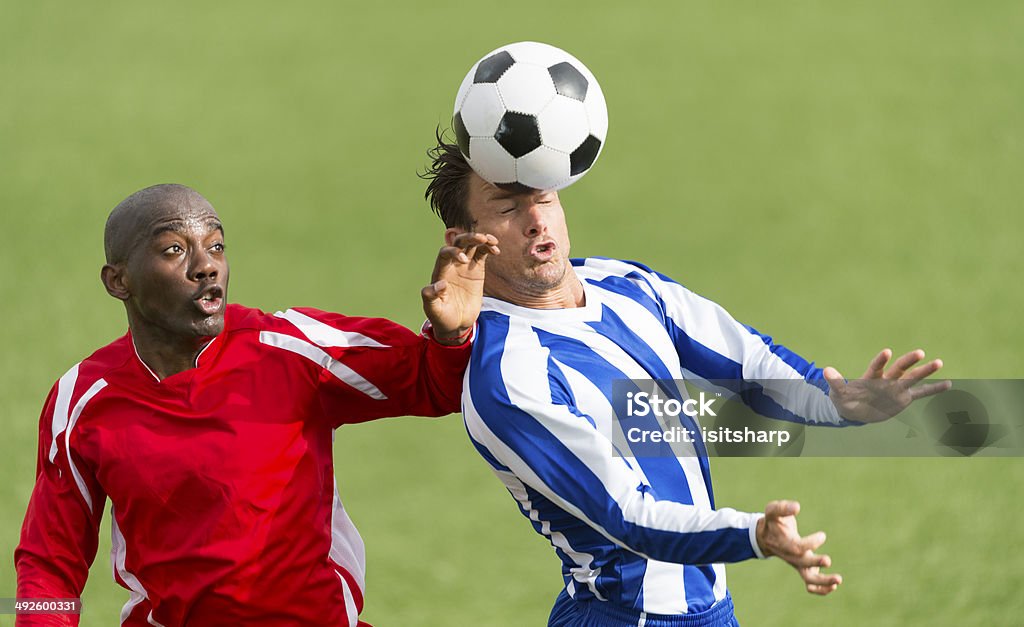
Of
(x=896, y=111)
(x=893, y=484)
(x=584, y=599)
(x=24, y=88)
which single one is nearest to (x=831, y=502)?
(x=893, y=484)

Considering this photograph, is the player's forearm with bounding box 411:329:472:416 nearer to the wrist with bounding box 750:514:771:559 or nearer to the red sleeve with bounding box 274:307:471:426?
the red sleeve with bounding box 274:307:471:426

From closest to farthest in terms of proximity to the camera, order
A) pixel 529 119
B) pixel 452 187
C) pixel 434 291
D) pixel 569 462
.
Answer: pixel 569 462 → pixel 434 291 → pixel 529 119 → pixel 452 187

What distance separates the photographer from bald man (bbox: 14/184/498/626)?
4629 mm

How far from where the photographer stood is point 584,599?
479cm

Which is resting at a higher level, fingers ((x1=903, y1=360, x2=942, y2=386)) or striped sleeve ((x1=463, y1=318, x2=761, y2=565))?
fingers ((x1=903, y1=360, x2=942, y2=386))

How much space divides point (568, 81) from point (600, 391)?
1.02 meters

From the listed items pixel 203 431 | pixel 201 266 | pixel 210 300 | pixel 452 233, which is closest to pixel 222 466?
pixel 203 431

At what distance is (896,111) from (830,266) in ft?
9.77

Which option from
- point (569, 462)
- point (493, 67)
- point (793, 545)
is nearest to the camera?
point (793, 545)

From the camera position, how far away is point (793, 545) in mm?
3775

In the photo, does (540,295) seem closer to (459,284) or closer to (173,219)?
(459,284)

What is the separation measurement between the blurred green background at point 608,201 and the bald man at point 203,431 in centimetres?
333

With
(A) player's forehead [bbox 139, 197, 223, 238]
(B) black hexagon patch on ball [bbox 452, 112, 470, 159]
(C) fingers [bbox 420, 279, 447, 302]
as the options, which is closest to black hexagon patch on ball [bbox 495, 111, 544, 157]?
(B) black hexagon patch on ball [bbox 452, 112, 470, 159]

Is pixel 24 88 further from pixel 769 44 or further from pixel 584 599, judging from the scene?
pixel 584 599
